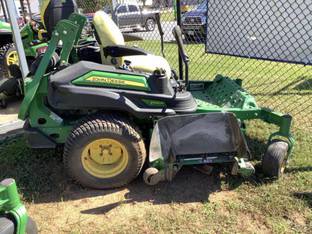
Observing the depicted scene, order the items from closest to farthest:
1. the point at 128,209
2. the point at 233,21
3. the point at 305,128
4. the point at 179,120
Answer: the point at 128,209 < the point at 179,120 < the point at 305,128 < the point at 233,21

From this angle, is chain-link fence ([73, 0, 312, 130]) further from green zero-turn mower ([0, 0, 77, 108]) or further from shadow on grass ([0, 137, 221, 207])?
green zero-turn mower ([0, 0, 77, 108])

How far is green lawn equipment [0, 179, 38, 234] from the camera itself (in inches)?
73.0

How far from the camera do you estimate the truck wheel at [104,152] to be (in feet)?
9.52

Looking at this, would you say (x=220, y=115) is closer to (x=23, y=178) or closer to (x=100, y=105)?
(x=100, y=105)

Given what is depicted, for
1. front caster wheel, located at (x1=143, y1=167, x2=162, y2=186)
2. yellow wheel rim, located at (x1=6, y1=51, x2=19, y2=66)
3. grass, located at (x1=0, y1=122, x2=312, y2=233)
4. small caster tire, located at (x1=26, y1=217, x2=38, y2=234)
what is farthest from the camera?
yellow wheel rim, located at (x1=6, y1=51, x2=19, y2=66)

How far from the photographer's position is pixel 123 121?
9.71ft

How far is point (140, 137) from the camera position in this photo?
9.84 feet

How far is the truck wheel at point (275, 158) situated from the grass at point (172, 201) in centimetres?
9

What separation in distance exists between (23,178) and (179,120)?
1495 mm

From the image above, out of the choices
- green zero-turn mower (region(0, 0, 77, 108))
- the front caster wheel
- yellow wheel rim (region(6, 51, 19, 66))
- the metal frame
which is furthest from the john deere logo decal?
yellow wheel rim (region(6, 51, 19, 66))

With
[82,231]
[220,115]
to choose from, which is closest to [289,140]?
[220,115]

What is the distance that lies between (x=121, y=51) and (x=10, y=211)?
1745 mm

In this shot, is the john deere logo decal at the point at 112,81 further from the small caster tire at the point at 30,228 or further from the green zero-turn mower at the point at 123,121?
the small caster tire at the point at 30,228

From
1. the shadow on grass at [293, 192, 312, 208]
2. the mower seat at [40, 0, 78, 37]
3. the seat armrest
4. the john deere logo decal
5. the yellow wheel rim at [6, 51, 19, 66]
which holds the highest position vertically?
the mower seat at [40, 0, 78, 37]
